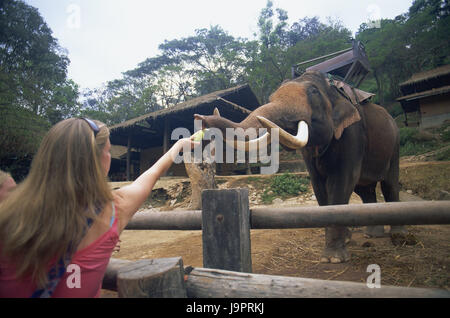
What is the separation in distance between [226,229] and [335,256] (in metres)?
1.68

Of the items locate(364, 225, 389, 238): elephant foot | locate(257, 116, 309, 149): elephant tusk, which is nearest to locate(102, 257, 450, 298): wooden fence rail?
locate(257, 116, 309, 149): elephant tusk

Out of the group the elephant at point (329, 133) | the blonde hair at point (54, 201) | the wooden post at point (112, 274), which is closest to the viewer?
the blonde hair at point (54, 201)

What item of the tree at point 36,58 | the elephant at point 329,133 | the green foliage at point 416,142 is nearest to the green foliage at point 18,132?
the tree at point 36,58

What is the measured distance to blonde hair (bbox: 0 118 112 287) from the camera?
3.20 ft

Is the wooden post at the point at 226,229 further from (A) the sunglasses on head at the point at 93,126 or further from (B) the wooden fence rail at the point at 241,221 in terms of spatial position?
(A) the sunglasses on head at the point at 93,126

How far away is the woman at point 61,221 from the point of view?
980mm

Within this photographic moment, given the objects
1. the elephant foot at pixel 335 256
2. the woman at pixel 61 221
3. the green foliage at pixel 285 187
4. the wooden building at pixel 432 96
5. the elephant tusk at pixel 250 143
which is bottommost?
the green foliage at pixel 285 187

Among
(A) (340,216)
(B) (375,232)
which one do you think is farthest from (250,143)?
(B) (375,232)

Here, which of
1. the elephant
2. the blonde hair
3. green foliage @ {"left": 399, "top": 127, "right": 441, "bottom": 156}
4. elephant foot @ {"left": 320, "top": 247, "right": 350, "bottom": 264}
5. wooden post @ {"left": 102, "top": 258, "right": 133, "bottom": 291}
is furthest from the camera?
green foliage @ {"left": 399, "top": 127, "right": 441, "bottom": 156}

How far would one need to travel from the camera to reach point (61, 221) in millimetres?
1014

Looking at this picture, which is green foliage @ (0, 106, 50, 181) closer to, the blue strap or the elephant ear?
the elephant ear

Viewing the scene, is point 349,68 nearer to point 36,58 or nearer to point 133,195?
point 133,195

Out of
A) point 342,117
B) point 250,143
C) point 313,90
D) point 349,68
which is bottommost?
point 250,143

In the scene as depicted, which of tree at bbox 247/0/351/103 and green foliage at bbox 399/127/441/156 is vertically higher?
tree at bbox 247/0/351/103
